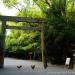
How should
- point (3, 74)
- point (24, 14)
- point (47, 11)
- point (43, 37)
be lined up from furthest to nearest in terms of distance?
point (24, 14) < point (47, 11) < point (43, 37) < point (3, 74)

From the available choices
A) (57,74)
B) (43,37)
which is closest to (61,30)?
(43,37)

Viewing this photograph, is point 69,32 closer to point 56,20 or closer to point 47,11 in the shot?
point 56,20

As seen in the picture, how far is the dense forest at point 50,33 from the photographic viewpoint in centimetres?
2392

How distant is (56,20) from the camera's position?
24.3 meters

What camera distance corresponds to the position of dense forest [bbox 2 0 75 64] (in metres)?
23.9

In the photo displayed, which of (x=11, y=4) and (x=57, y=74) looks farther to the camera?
(x=11, y=4)

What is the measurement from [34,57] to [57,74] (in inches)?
534

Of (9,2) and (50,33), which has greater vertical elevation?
(9,2)

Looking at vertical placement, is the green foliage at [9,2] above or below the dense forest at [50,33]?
above

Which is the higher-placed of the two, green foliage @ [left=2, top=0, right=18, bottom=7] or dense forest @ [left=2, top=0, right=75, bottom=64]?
green foliage @ [left=2, top=0, right=18, bottom=7]

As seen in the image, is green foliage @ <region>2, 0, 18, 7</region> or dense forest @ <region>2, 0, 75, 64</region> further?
green foliage @ <region>2, 0, 18, 7</region>

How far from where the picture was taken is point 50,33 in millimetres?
23969

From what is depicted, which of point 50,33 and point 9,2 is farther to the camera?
point 9,2

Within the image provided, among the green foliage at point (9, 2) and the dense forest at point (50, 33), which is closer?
the dense forest at point (50, 33)
